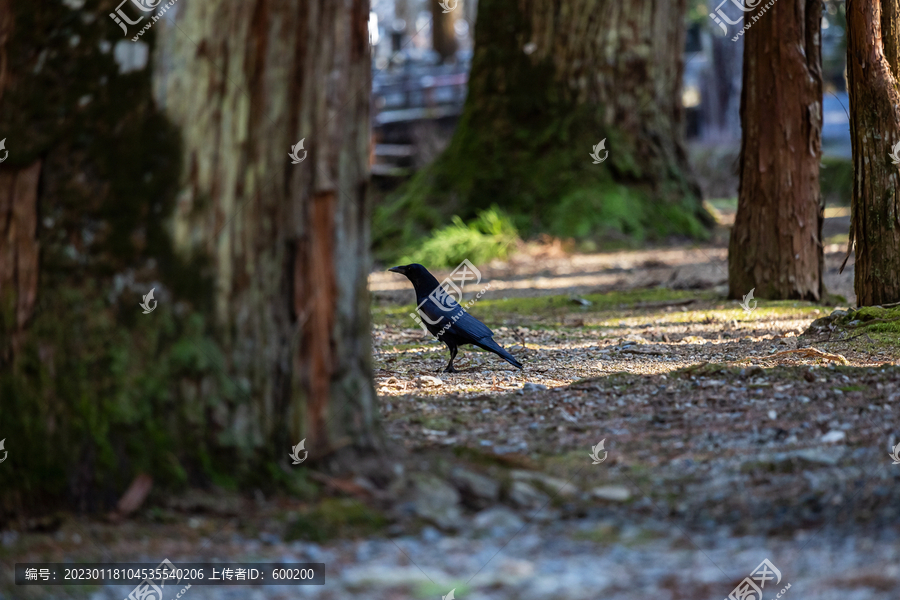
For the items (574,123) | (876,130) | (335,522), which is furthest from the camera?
(574,123)

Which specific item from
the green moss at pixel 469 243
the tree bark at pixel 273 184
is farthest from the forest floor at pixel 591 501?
the green moss at pixel 469 243

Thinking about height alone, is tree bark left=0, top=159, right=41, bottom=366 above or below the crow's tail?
above

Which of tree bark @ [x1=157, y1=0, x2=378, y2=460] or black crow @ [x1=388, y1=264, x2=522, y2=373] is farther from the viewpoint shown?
black crow @ [x1=388, y1=264, x2=522, y2=373]

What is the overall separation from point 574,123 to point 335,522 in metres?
10.0

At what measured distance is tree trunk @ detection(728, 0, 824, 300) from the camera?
7.65 metres

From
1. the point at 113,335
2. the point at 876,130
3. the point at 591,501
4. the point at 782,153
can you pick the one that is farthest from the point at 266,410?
the point at 782,153

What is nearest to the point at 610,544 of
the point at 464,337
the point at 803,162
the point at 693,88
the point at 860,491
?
the point at 860,491

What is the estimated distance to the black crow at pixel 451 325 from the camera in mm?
5758

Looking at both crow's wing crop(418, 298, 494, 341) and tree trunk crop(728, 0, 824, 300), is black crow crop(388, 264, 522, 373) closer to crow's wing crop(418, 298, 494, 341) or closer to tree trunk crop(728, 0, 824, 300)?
crow's wing crop(418, 298, 494, 341)

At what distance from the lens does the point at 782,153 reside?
775 centimetres

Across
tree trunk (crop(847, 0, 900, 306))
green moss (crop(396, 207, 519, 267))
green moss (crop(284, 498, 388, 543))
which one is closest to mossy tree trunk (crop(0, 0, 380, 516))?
green moss (crop(284, 498, 388, 543))

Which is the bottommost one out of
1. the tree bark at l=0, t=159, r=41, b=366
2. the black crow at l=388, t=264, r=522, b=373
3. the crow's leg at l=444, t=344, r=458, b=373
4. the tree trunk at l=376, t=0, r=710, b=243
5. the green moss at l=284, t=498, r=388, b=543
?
the green moss at l=284, t=498, r=388, b=543

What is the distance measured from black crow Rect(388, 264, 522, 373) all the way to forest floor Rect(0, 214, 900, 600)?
24 cm

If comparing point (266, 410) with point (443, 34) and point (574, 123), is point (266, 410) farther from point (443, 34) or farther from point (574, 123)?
point (443, 34)
